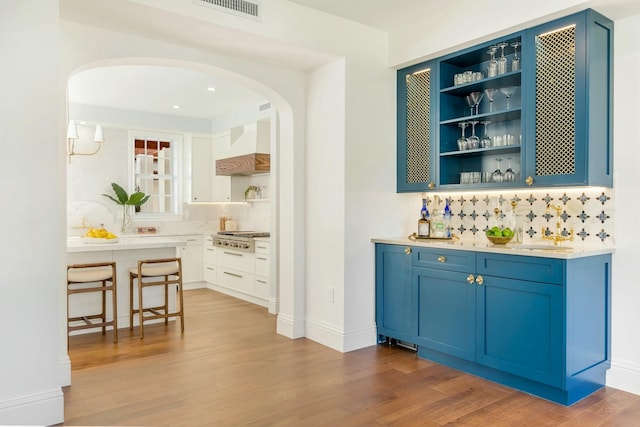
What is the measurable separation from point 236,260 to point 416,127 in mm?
3404

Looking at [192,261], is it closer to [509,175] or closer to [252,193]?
[252,193]

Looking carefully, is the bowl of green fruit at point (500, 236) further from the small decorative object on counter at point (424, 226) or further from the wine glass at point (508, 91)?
the wine glass at point (508, 91)

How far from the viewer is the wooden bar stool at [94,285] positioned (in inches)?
172

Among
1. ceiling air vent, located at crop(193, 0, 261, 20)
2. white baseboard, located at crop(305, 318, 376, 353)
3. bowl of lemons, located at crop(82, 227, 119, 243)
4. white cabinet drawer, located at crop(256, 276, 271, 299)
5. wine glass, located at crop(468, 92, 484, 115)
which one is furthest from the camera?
white cabinet drawer, located at crop(256, 276, 271, 299)

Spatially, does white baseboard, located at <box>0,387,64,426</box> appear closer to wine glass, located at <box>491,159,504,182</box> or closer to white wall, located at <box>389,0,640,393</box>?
wine glass, located at <box>491,159,504,182</box>

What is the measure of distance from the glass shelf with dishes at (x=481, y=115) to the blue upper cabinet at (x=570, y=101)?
5.8 inches

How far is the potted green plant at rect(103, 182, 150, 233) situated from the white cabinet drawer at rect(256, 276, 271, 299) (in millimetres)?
2462

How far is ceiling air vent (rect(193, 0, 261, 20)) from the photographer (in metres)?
3.32

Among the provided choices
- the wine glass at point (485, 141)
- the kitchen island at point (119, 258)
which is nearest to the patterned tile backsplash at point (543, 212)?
the wine glass at point (485, 141)

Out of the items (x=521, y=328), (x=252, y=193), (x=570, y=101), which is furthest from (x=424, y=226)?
(x=252, y=193)

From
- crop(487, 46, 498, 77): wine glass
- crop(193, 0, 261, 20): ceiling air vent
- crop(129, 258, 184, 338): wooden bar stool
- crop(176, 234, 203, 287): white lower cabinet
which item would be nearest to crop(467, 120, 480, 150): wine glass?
crop(487, 46, 498, 77): wine glass

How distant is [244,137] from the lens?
6887mm

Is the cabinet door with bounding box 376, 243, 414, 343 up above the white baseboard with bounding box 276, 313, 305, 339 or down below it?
above

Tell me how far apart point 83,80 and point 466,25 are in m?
4.35
